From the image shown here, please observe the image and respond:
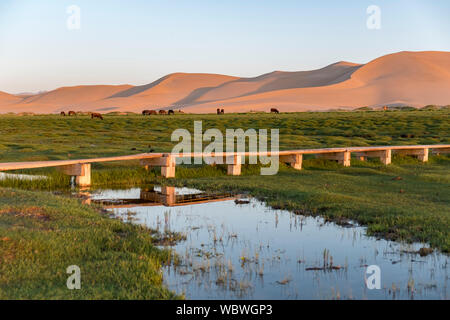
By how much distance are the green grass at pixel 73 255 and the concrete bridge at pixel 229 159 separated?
190 inches

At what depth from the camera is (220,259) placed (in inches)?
366

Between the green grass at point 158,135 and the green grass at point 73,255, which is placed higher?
the green grass at point 158,135

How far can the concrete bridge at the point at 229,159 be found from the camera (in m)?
17.0

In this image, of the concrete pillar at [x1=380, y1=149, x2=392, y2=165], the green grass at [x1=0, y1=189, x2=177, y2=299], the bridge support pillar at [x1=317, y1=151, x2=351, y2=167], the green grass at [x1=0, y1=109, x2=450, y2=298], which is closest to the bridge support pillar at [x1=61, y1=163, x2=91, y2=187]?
the green grass at [x1=0, y1=109, x2=450, y2=298]

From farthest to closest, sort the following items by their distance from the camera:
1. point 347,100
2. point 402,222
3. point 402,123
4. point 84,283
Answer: point 347,100, point 402,123, point 402,222, point 84,283

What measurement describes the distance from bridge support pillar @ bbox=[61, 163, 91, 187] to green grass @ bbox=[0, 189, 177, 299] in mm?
5045

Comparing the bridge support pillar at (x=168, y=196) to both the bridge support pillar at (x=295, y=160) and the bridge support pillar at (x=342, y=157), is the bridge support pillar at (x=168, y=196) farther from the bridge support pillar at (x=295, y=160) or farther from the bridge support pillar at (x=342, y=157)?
the bridge support pillar at (x=342, y=157)

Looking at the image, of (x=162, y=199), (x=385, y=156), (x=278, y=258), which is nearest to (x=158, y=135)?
(x=385, y=156)

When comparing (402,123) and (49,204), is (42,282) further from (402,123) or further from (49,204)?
(402,123)

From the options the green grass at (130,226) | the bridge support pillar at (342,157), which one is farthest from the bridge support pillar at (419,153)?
the bridge support pillar at (342,157)

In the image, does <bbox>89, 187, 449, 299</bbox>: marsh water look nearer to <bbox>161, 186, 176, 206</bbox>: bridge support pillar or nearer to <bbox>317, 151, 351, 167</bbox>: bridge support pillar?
<bbox>161, 186, 176, 206</bbox>: bridge support pillar
